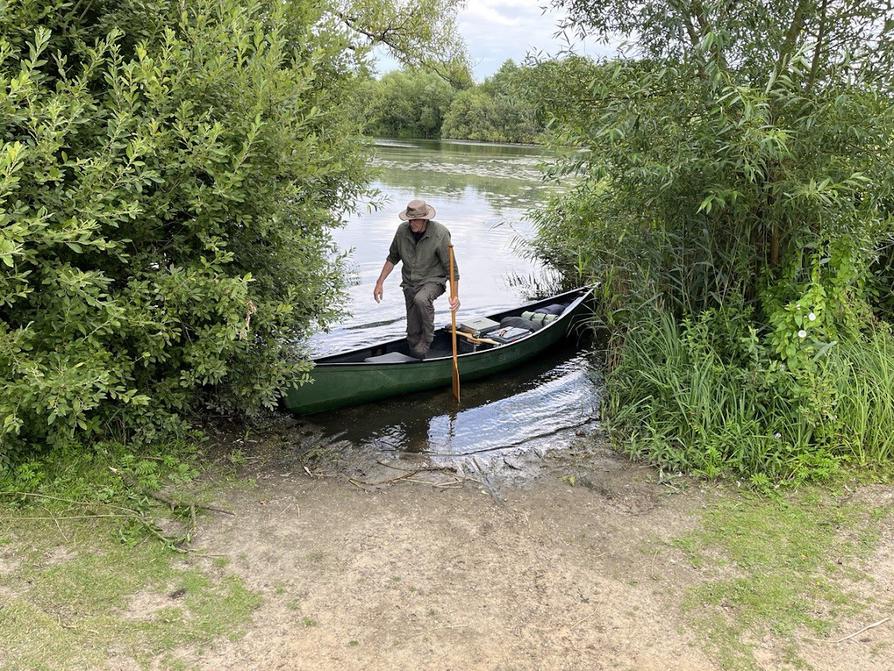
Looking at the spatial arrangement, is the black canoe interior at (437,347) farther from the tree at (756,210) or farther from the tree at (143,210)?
the tree at (756,210)

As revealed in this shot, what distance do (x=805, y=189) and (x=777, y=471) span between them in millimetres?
2001

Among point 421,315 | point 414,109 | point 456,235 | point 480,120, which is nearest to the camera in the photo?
point 421,315

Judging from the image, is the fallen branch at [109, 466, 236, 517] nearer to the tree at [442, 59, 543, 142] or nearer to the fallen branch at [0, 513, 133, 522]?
the fallen branch at [0, 513, 133, 522]

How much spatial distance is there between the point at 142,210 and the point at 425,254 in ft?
12.3

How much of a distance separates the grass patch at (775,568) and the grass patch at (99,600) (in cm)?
240

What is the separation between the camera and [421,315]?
745 centimetres

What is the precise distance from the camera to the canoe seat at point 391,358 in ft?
23.4

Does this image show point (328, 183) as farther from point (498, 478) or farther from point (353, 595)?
point (353, 595)

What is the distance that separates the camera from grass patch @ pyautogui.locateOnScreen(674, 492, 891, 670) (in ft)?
10.8

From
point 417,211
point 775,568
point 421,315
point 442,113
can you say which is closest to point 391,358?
point 421,315

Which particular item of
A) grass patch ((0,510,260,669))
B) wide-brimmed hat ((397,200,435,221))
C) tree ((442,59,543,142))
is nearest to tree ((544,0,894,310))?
wide-brimmed hat ((397,200,435,221))

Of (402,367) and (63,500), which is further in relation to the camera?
(402,367)

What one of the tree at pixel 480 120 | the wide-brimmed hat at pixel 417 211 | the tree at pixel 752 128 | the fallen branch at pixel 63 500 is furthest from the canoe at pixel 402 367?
the tree at pixel 480 120

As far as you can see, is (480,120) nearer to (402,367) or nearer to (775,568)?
(402,367)
